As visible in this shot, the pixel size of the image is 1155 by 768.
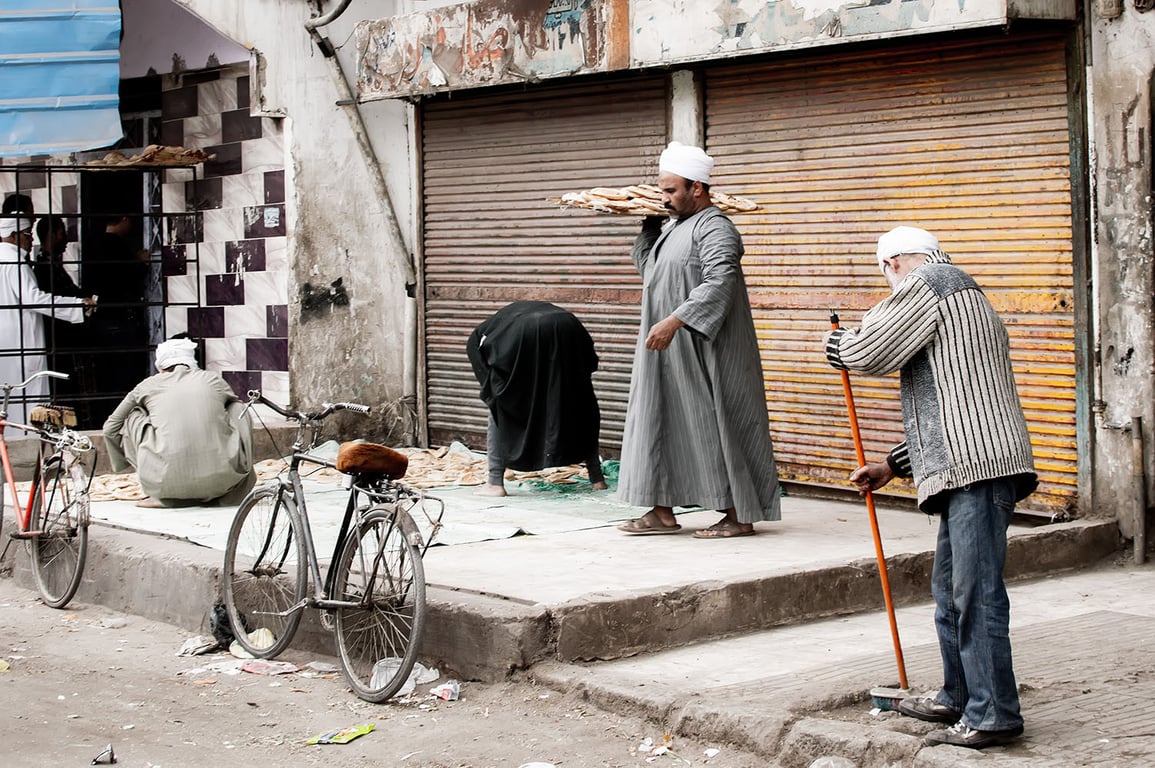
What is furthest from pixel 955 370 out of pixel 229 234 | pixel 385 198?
pixel 229 234

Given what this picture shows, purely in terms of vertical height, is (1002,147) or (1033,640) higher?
(1002,147)

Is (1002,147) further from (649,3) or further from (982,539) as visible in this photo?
(982,539)

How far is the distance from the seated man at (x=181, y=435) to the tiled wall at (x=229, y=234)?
2.84 m

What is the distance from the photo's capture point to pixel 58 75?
10.8 m

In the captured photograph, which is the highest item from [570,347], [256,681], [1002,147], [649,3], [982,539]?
[649,3]

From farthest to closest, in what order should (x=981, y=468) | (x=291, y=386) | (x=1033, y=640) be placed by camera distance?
(x=291, y=386) < (x=1033, y=640) < (x=981, y=468)

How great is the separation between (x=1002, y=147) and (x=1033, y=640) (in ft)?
9.73

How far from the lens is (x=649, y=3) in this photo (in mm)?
9250

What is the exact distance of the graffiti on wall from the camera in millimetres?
9719

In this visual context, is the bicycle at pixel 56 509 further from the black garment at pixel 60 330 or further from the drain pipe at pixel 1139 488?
the drain pipe at pixel 1139 488

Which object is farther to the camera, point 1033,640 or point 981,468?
point 1033,640

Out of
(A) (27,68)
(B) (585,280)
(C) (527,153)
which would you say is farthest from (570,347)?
(A) (27,68)

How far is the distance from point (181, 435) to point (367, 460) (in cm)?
311

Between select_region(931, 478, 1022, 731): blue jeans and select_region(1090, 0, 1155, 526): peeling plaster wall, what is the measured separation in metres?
3.17
